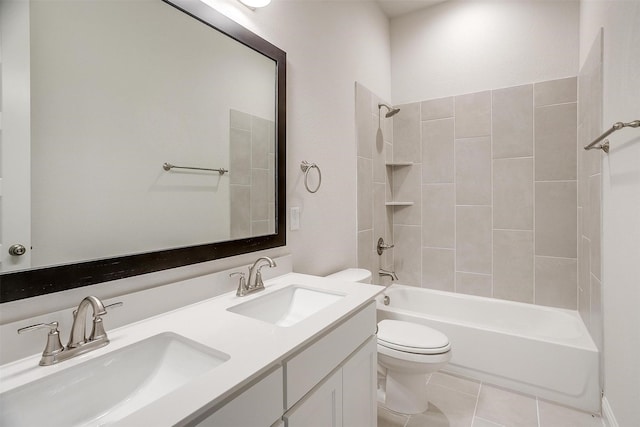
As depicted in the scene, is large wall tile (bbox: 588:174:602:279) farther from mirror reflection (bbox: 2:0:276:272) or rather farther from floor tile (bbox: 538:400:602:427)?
mirror reflection (bbox: 2:0:276:272)

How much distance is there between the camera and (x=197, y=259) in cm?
117

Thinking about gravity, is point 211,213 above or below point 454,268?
above

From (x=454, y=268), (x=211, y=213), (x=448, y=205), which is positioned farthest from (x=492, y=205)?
(x=211, y=213)

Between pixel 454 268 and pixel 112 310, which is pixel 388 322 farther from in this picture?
pixel 112 310

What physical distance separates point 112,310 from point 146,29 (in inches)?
36.1

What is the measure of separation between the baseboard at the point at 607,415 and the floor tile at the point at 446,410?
60 cm

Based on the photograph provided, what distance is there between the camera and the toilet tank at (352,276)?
6.25ft

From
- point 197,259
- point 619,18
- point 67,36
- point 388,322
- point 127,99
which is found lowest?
point 388,322

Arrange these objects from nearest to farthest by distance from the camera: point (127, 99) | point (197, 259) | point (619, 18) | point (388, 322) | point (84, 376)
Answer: point (84, 376), point (127, 99), point (197, 259), point (619, 18), point (388, 322)

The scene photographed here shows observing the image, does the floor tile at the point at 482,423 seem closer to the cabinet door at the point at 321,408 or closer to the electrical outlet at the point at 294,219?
the cabinet door at the point at 321,408

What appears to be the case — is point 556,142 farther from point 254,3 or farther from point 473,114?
point 254,3

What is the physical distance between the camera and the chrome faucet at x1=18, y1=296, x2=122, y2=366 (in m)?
0.71

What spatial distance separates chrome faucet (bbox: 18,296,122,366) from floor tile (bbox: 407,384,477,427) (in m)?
1.57

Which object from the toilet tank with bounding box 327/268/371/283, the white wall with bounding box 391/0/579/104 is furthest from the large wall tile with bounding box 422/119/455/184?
the toilet tank with bounding box 327/268/371/283
